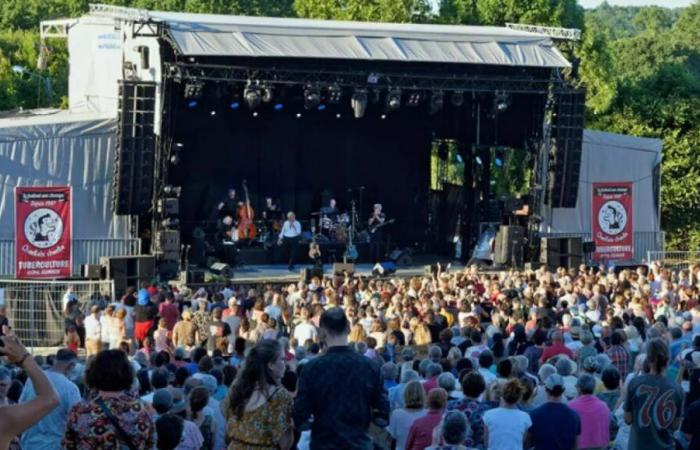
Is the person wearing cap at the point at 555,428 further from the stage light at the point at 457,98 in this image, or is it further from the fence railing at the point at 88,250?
the stage light at the point at 457,98

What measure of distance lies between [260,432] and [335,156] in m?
23.6

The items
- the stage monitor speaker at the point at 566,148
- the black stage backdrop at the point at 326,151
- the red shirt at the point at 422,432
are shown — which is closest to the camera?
the red shirt at the point at 422,432

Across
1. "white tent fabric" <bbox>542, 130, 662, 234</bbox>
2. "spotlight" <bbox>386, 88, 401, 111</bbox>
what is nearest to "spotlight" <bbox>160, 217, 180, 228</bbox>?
"spotlight" <bbox>386, 88, 401, 111</bbox>

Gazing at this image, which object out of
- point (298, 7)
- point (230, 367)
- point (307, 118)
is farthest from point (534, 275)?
point (298, 7)

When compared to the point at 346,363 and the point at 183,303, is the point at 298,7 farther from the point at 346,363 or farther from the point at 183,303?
the point at 346,363

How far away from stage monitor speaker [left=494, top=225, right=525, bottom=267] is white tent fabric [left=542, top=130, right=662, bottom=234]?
1134 mm


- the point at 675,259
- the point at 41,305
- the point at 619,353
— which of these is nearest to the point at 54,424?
the point at 619,353

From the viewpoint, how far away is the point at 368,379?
630 centimetres

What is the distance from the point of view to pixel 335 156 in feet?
97.7

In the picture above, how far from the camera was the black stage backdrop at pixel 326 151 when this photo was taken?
91.4 feet

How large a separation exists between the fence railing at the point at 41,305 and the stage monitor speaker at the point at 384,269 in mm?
5744

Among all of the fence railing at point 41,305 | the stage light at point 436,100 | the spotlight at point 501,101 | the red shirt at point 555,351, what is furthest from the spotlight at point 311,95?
the red shirt at point 555,351

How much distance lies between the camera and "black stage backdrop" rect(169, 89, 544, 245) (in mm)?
27844

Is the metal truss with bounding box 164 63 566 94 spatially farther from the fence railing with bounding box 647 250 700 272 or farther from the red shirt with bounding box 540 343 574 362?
the red shirt with bounding box 540 343 574 362
